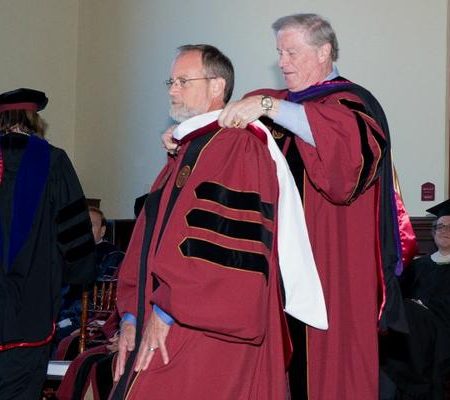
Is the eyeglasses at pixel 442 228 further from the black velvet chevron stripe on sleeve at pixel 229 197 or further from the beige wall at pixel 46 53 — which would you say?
the beige wall at pixel 46 53

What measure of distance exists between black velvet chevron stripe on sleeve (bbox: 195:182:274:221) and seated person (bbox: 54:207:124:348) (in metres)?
3.23

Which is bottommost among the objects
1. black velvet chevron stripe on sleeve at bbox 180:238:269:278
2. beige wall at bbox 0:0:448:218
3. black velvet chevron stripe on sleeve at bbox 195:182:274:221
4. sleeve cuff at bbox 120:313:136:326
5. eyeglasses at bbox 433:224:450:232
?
sleeve cuff at bbox 120:313:136:326

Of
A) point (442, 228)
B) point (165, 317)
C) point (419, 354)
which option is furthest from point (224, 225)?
point (442, 228)

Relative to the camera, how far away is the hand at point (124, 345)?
9.86 feet

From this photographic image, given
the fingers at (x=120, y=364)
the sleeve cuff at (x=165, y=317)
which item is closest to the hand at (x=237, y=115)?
the sleeve cuff at (x=165, y=317)

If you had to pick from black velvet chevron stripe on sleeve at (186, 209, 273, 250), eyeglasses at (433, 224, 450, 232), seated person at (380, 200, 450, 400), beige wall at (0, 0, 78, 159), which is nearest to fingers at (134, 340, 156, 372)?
black velvet chevron stripe on sleeve at (186, 209, 273, 250)

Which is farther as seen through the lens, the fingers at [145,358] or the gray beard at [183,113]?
the gray beard at [183,113]

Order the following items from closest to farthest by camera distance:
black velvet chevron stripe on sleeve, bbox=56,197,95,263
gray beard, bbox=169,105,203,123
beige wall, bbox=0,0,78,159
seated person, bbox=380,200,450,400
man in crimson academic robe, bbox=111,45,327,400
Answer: man in crimson academic robe, bbox=111,45,327,400, gray beard, bbox=169,105,203,123, black velvet chevron stripe on sleeve, bbox=56,197,95,263, seated person, bbox=380,200,450,400, beige wall, bbox=0,0,78,159

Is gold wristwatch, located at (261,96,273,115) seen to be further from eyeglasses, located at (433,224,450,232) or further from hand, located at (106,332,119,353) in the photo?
eyeglasses, located at (433,224,450,232)

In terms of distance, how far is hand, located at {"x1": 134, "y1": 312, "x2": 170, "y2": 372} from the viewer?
2729 mm

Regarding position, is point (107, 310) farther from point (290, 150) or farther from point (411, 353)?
point (290, 150)

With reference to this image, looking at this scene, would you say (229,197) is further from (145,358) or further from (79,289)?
Result: (79,289)

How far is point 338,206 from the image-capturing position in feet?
11.0

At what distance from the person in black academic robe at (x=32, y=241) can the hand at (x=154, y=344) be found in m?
1.63
